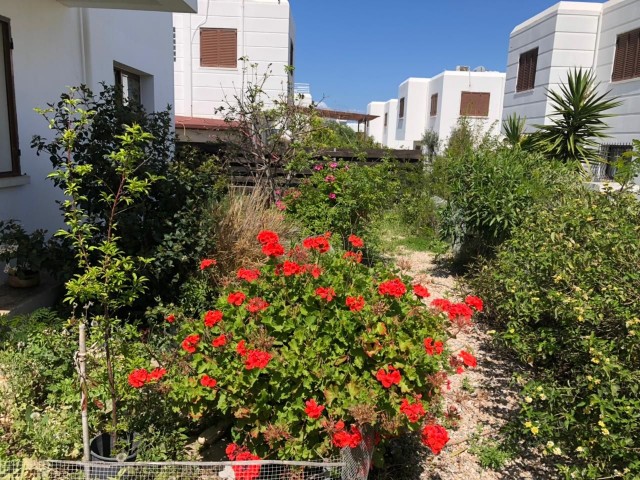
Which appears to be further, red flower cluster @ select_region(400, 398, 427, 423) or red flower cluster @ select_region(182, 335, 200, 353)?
red flower cluster @ select_region(182, 335, 200, 353)

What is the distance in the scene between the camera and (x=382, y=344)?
2.42m

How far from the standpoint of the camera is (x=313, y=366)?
7.74 ft

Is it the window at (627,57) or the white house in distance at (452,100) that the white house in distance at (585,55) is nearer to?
the window at (627,57)

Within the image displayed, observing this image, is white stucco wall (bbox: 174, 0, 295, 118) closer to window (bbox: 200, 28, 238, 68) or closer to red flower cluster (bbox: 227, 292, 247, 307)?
window (bbox: 200, 28, 238, 68)

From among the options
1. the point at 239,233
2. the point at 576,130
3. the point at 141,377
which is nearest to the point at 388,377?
the point at 141,377

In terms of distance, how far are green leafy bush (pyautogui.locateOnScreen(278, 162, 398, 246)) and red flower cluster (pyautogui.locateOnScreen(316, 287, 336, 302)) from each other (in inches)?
145

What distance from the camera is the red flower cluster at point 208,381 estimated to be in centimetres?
234

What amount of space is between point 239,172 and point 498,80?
931 inches

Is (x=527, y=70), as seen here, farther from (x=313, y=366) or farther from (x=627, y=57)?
(x=313, y=366)

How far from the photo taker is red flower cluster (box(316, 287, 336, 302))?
250cm

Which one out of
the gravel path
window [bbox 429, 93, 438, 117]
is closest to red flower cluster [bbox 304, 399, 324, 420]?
the gravel path

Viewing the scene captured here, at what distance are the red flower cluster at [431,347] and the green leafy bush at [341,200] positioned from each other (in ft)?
12.6

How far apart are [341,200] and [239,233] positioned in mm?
1695

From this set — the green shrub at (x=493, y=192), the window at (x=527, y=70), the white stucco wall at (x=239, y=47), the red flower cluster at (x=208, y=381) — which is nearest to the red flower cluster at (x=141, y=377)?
the red flower cluster at (x=208, y=381)
